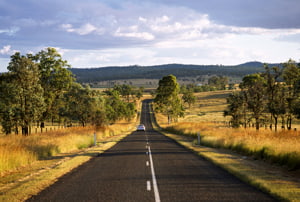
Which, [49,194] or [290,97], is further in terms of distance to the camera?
[290,97]

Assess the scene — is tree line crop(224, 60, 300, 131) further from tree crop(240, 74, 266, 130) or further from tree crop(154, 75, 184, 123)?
tree crop(154, 75, 184, 123)

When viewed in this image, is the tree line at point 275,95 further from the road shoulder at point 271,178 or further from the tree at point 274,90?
the road shoulder at point 271,178

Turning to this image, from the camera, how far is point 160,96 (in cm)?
8300

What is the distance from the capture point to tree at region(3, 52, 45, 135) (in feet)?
108

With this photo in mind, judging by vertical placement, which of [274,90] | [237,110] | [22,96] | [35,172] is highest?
[274,90]

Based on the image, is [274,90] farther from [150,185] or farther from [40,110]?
[150,185]

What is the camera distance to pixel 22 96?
3384 cm

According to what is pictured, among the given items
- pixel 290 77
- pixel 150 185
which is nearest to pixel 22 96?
pixel 150 185

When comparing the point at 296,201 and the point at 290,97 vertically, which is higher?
the point at 290,97

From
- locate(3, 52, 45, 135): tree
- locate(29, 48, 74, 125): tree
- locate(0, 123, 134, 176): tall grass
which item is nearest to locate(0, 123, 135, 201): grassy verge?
locate(0, 123, 134, 176): tall grass

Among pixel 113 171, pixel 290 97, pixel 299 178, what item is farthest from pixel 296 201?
pixel 290 97

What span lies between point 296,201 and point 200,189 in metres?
2.90

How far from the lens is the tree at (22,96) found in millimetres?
32906

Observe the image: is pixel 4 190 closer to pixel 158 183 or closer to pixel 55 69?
pixel 158 183
